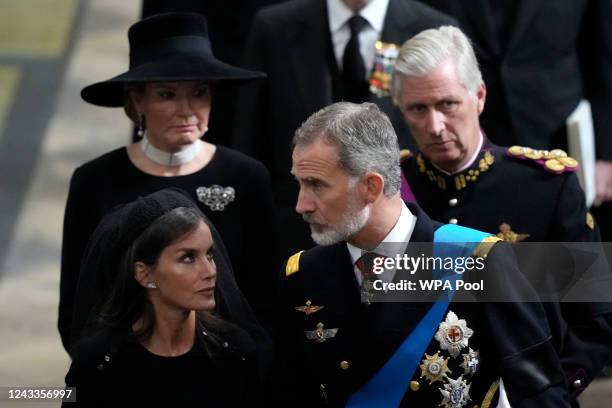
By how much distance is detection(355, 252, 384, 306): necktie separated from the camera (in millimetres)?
4324

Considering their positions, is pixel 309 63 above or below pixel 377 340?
above

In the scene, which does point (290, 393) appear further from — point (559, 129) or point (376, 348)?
point (559, 129)

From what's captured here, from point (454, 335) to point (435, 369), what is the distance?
10 cm

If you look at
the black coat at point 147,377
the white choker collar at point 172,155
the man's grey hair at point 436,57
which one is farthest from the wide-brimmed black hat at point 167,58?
the black coat at point 147,377

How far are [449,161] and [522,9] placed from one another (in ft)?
4.89

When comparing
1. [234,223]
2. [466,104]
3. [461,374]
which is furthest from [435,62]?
[461,374]

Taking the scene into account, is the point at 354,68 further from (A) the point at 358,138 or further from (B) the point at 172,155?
(A) the point at 358,138

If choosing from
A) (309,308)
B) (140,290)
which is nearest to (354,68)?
(309,308)

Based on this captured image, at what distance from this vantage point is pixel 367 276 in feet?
14.3

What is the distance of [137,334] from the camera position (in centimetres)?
430

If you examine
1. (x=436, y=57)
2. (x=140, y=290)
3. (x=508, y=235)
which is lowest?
(x=140, y=290)

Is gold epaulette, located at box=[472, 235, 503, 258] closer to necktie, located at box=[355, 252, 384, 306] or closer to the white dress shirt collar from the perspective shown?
necktie, located at box=[355, 252, 384, 306]

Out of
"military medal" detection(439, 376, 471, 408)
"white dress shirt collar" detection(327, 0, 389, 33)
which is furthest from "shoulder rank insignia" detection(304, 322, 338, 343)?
"white dress shirt collar" detection(327, 0, 389, 33)

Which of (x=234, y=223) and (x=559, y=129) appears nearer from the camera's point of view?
(x=234, y=223)
